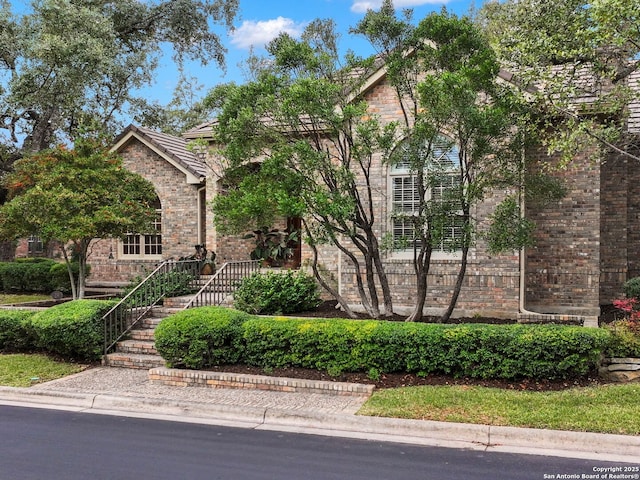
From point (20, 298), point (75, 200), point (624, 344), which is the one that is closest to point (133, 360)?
point (75, 200)

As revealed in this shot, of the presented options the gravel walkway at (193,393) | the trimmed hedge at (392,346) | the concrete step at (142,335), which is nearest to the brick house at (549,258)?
the trimmed hedge at (392,346)

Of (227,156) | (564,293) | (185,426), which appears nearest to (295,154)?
(227,156)

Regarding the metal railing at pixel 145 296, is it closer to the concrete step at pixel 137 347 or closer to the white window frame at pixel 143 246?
the concrete step at pixel 137 347

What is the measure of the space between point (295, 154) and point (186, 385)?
4521 millimetres

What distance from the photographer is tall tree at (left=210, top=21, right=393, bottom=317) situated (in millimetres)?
9547

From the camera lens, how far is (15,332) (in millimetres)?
11656

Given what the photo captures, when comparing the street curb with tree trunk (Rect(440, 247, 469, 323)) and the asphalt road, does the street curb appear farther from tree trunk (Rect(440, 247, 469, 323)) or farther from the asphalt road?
tree trunk (Rect(440, 247, 469, 323))

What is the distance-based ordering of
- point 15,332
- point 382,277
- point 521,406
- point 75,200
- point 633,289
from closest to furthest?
point 521,406
point 382,277
point 15,332
point 633,289
point 75,200

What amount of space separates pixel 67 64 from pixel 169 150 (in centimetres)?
526

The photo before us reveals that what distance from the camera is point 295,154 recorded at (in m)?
10.5

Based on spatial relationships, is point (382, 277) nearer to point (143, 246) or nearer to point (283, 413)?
point (283, 413)

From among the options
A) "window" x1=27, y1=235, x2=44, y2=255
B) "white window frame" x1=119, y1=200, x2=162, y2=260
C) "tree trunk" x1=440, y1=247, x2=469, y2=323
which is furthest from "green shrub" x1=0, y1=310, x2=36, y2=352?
"window" x1=27, y1=235, x2=44, y2=255

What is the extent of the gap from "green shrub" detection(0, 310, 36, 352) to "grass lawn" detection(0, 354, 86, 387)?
38 centimetres

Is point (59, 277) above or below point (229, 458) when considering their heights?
above
